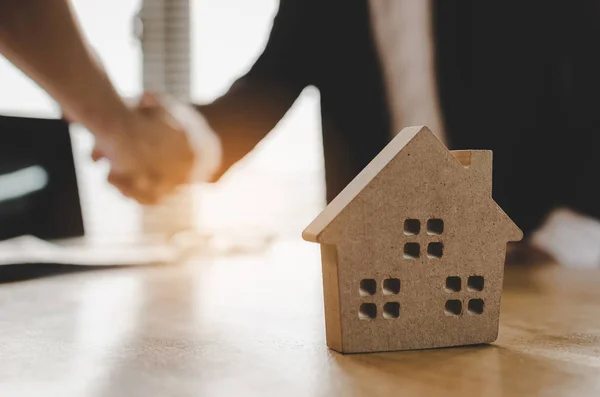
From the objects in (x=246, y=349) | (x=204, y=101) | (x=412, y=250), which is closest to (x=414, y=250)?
(x=412, y=250)

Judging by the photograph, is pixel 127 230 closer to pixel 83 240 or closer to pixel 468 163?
pixel 83 240

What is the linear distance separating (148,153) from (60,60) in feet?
0.79

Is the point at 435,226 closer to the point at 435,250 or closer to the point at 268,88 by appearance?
the point at 435,250

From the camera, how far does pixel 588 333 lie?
0.52 m

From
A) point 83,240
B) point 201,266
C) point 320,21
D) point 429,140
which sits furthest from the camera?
point 320,21

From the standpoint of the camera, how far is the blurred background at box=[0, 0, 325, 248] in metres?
1.35

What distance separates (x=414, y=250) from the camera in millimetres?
473

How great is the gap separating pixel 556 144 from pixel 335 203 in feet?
3.52

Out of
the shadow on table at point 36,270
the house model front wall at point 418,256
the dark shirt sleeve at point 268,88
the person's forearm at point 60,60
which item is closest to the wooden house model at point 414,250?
the house model front wall at point 418,256

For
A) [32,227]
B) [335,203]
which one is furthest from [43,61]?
[335,203]

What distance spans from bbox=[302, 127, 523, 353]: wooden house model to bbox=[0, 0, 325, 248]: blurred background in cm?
85

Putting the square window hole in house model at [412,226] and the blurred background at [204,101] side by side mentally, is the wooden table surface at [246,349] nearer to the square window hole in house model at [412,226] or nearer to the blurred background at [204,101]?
the square window hole in house model at [412,226]

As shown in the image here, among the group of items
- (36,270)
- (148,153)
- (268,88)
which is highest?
(268,88)

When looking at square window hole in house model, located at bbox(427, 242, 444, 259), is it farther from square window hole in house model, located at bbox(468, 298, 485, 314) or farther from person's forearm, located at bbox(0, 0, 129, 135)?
person's forearm, located at bbox(0, 0, 129, 135)
